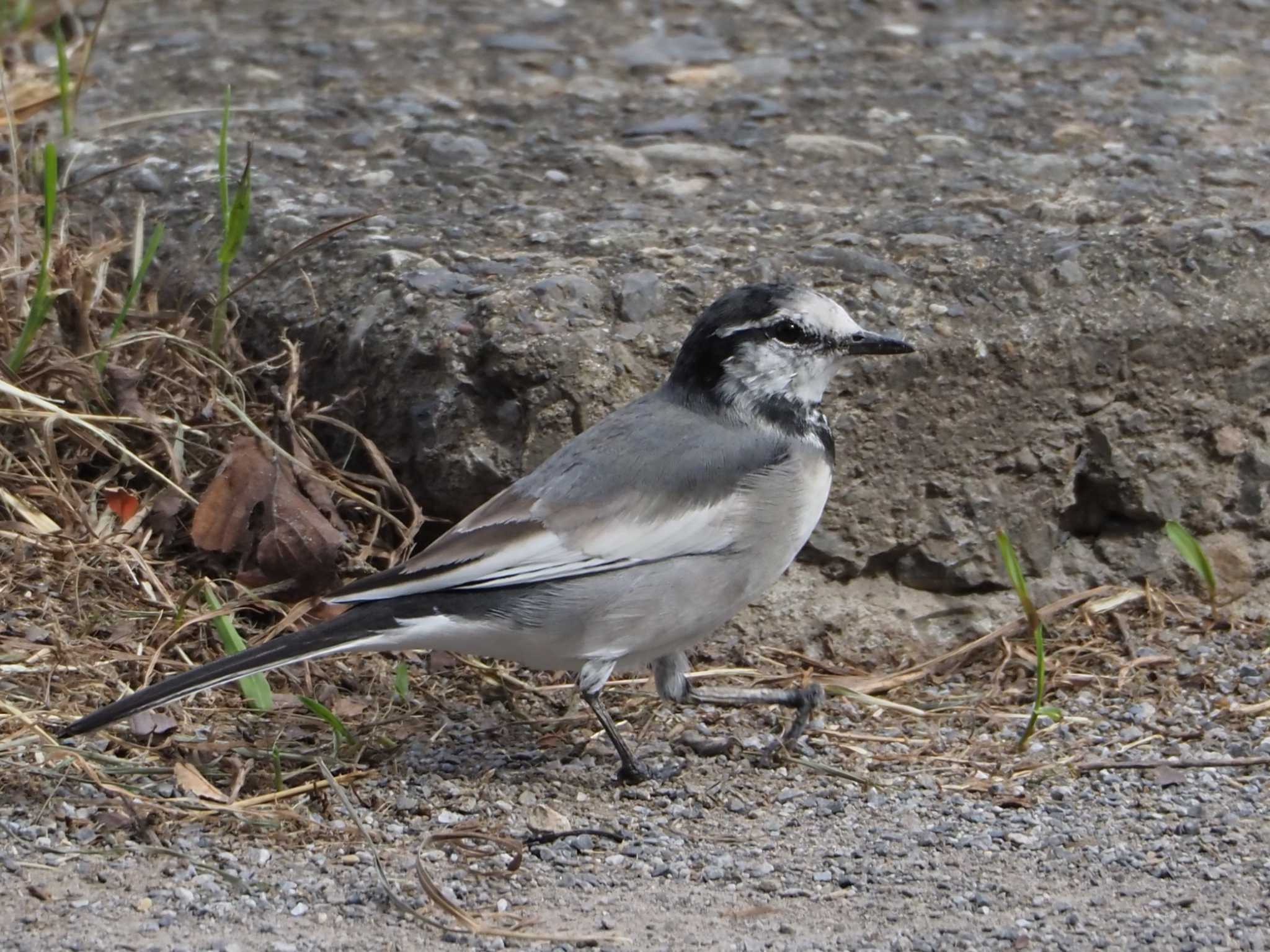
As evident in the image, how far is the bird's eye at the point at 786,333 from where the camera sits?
4414 millimetres

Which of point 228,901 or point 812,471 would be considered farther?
point 812,471

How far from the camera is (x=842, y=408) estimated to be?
190 inches

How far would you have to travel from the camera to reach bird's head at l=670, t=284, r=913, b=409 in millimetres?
4387

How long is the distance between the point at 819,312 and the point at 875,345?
0.18 metres

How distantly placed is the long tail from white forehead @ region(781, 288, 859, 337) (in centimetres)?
135

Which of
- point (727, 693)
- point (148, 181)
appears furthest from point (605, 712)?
point (148, 181)

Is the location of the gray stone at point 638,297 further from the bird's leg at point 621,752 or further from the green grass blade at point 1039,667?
the green grass blade at point 1039,667

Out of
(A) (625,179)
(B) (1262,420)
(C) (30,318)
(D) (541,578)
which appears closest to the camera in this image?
(D) (541,578)

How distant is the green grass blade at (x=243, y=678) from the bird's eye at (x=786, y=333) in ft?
5.01

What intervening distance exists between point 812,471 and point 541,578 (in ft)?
2.54

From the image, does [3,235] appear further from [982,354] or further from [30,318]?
[982,354]

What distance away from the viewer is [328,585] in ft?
15.4

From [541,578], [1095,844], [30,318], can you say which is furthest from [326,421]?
[1095,844]

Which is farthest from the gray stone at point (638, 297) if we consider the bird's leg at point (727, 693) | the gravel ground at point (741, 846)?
the gravel ground at point (741, 846)
